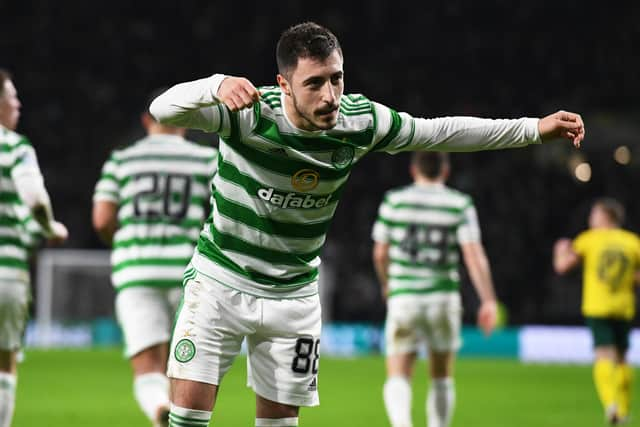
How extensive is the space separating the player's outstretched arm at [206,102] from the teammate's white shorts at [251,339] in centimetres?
65

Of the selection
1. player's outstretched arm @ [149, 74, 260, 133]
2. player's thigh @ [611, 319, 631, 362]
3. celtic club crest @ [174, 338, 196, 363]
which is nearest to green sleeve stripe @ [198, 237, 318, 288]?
celtic club crest @ [174, 338, 196, 363]

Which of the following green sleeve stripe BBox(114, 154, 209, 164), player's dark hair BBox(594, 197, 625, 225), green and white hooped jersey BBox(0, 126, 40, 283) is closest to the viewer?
green and white hooped jersey BBox(0, 126, 40, 283)

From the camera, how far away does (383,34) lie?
84.7ft

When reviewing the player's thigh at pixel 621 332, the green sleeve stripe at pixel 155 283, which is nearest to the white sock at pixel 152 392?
the green sleeve stripe at pixel 155 283

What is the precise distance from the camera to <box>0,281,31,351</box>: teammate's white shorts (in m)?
5.28

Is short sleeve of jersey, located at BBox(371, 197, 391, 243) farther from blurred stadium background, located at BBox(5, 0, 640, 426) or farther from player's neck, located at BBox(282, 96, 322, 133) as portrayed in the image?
blurred stadium background, located at BBox(5, 0, 640, 426)

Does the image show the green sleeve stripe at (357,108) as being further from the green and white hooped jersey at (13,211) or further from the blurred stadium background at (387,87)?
the blurred stadium background at (387,87)

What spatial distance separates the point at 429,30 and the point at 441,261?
19.5 m

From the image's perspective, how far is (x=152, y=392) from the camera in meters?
5.51

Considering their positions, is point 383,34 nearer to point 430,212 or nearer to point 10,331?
point 430,212

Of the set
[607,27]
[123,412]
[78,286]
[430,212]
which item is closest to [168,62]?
[78,286]

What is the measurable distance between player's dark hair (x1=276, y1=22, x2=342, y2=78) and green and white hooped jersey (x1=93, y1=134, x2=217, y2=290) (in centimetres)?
215

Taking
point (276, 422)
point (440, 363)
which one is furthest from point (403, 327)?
point (276, 422)

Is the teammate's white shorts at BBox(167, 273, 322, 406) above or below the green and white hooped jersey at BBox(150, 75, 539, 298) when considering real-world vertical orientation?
below
